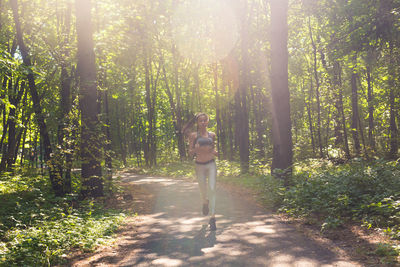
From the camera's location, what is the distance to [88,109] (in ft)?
36.3

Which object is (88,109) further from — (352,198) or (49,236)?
(352,198)

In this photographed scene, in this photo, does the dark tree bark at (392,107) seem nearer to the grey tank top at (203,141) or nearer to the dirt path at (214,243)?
the dirt path at (214,243)

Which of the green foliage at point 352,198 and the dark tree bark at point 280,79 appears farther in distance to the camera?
the dark tree bark at point 280,79

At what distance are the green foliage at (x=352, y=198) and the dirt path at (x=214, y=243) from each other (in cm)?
83

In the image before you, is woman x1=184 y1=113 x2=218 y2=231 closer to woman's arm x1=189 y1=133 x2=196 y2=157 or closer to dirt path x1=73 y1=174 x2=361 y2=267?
woman's arm x1=189 y1=133 x2=196 y2=157

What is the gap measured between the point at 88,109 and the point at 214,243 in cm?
692

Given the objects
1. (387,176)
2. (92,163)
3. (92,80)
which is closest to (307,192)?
(387,176)

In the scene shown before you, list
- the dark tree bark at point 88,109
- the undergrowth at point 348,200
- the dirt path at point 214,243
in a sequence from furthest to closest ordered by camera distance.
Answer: the dark tree bark at point 88,109 < the undergrowth at point 348,200 < the dirt path at point 214,243

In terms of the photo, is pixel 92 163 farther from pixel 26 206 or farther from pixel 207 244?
pixel 207 244

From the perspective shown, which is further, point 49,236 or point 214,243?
point 49,236

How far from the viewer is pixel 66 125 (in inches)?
396

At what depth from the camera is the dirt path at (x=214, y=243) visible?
16.3 ft

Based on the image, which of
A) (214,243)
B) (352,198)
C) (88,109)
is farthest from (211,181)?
(88,109)

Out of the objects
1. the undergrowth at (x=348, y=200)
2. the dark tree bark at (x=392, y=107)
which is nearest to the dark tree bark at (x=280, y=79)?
the undergrowth at (x=348, y=200)
